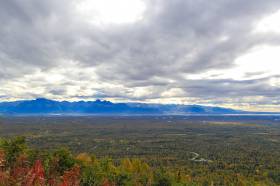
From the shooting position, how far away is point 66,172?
1712cm

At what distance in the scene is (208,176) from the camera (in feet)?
329

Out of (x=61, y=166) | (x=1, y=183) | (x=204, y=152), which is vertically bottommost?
(x=204, y=152)

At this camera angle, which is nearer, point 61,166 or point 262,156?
point 61,166

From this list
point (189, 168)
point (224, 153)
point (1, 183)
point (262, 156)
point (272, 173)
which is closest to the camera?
point (1, 183)

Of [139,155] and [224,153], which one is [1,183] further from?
[224,153]

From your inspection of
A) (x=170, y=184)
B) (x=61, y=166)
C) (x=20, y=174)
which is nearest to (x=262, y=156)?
(x=170, y=184)

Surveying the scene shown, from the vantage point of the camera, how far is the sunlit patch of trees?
1364 centimetres

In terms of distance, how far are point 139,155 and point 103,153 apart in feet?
69.0

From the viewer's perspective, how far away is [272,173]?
108000 millimetres

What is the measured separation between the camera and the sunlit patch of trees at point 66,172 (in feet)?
44.8

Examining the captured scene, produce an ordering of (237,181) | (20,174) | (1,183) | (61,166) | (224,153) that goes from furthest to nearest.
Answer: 1. (224,153)
2. (237,181)
3. (61,166)
4. (20,174)
5. (1,183)

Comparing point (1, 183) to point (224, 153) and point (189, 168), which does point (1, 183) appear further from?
point (224, 153)

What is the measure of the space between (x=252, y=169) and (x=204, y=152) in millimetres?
51322

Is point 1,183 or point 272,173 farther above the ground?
point 1,183
